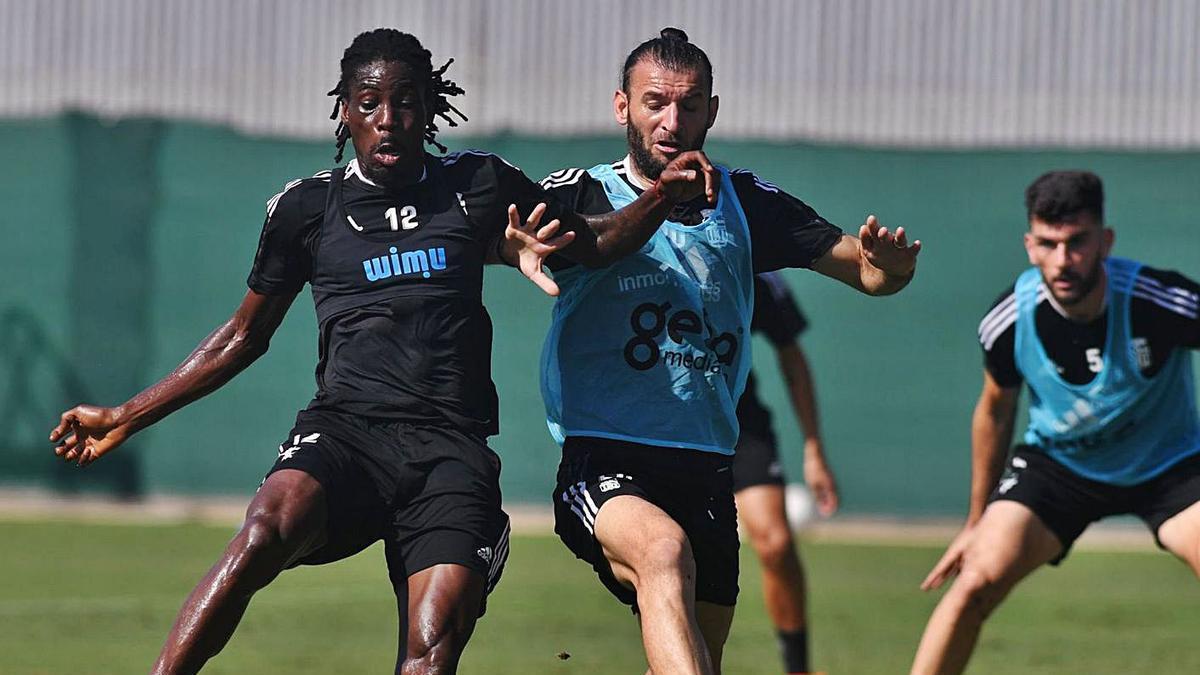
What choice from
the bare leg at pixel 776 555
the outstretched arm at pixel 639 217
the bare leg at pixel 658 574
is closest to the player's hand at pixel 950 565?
the bare leg at pixel 776 555

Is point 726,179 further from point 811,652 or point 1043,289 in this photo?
point 811,652

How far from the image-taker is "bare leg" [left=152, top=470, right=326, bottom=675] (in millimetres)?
6082

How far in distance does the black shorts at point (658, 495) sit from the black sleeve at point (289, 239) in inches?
43.3

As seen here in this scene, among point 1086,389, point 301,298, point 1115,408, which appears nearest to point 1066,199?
point 1086,389

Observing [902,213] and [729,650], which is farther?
[902,213]

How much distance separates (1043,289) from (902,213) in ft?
31.4

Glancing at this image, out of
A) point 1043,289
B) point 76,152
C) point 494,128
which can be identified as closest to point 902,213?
point 494,128

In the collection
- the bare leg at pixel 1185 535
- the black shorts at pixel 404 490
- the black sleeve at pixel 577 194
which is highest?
the black sleeve at pixel 577 194

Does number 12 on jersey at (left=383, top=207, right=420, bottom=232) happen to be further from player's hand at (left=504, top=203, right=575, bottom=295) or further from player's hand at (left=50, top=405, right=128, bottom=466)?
player's hand at (left=50, top=405, right=128, bottom=466)

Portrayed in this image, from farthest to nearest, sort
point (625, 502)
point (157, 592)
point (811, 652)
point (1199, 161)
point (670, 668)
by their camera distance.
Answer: point (1199, 161)
point (157, 592)
point (811, 652)
point (625, 502)
point (670, 668)

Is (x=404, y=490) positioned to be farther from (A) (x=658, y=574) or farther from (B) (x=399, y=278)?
(A) (x=658, y=574)

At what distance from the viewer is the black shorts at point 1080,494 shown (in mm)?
8219

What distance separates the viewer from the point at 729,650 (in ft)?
35.5

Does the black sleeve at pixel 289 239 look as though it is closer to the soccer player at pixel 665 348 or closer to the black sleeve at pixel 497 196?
the black sleeve at pixel 497 196
